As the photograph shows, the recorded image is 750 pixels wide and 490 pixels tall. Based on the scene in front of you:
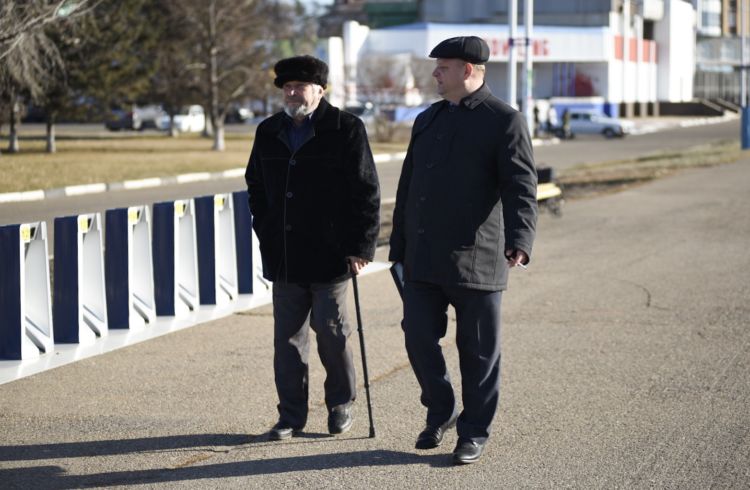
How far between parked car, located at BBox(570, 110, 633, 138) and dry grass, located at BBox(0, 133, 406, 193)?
51.7ft

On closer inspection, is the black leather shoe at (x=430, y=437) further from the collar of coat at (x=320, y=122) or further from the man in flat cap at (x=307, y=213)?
the collar of coat at (x=320, y=122)

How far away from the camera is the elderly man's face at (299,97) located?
5.90 metres

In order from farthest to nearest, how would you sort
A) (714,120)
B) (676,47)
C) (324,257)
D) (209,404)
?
(676,47), (714,120), (209,404), (324,257)

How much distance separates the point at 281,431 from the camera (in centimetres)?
602

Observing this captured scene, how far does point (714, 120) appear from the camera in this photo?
83.8m

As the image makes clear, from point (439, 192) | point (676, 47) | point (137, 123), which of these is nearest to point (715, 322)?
point (439, 192)

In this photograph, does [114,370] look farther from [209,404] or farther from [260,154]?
[260,154]

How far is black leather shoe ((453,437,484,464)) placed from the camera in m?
5.58

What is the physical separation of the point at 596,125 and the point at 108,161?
32508 millimetres

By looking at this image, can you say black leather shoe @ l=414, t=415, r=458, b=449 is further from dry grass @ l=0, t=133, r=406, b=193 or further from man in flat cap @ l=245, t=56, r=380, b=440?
dry grass @ l=0, t=133, r=406, b=193

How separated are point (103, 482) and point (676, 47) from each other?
3783 inches

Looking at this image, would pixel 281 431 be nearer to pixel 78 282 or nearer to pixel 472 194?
pixel 472 194

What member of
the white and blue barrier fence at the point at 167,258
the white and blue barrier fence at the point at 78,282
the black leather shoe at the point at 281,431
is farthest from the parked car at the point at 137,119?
the black leather shoe at the point at 281,431

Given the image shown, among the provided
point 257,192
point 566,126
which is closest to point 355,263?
point 257,192
